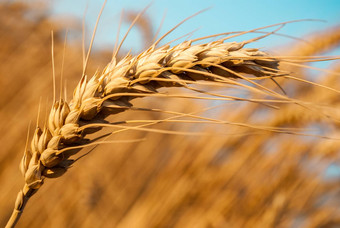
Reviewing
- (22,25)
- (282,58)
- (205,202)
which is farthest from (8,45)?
(282,58)

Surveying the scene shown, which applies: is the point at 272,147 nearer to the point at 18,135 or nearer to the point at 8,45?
the point at 18,135

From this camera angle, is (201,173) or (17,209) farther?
(201,173)

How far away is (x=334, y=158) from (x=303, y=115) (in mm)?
206

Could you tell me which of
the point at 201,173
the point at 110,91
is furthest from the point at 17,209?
the point at 201,173

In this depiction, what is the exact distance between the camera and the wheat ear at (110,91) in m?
0.38

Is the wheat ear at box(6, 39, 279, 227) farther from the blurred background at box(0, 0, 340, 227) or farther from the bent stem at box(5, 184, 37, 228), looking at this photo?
the blurred background at box(0, 0, 340, 227)

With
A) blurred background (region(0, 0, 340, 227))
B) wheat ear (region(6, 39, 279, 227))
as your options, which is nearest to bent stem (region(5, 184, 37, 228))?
wheat ear (region(6, 39, 279, 227))

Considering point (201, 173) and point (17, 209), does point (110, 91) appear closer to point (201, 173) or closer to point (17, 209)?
point (17, 209)

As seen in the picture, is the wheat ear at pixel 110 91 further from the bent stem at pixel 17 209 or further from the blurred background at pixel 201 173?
the blurred background at pixel 201 173

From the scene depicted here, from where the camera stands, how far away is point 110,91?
39 centimetres

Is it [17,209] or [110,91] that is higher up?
[110,91]

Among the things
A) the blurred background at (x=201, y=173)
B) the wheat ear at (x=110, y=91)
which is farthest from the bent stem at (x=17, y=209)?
the blurred background at (x=201, y=173)

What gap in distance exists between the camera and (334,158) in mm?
1215

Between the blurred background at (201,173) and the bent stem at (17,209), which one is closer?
the bent stem at (17,209)
